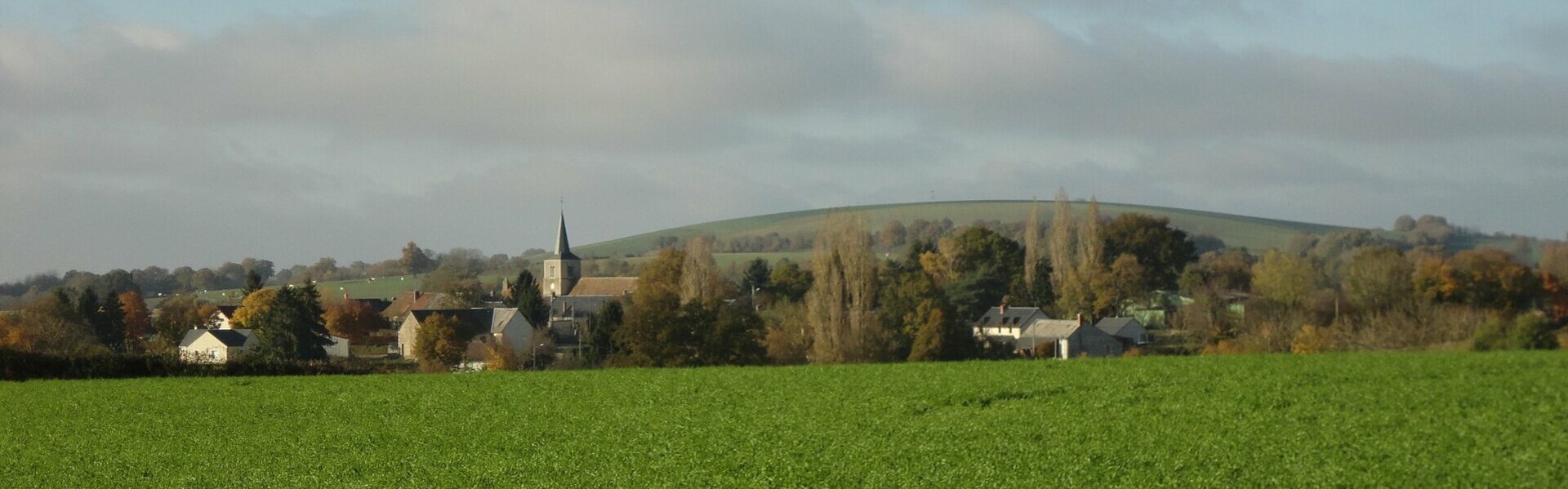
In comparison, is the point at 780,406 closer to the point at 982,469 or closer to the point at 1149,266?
the point at 982,469

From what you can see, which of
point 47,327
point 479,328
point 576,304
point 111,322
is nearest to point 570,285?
point 576,304

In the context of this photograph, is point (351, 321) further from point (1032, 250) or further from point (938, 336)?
point (1032, 250)

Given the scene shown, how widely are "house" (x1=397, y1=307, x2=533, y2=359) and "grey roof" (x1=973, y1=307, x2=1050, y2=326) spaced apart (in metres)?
24.2

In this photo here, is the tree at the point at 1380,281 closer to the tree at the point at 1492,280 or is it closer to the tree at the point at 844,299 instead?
the tree at the point at 1492,280

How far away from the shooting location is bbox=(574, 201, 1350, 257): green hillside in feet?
A: 284

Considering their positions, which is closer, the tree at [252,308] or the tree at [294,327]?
the tree at [294,327]

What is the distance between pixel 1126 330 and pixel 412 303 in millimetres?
57003

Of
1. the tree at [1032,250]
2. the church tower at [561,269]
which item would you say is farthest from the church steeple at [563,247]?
the tree at [1032,250]

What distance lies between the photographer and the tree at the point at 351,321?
7519 cm

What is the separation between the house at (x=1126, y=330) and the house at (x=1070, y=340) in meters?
0.67

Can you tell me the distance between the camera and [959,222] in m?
121

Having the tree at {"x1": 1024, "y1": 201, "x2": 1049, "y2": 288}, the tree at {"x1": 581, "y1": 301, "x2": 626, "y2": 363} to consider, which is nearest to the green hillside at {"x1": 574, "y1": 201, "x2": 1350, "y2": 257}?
the tree at {"x1": 1024, "y1": 201, "x2": 1049, "y2": 288}

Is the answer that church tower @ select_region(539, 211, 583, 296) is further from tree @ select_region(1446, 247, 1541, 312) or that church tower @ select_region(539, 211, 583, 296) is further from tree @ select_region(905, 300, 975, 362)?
tree @ select_region(1446, 247, 1541, 312)

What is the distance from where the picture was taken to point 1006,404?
2389 cm
